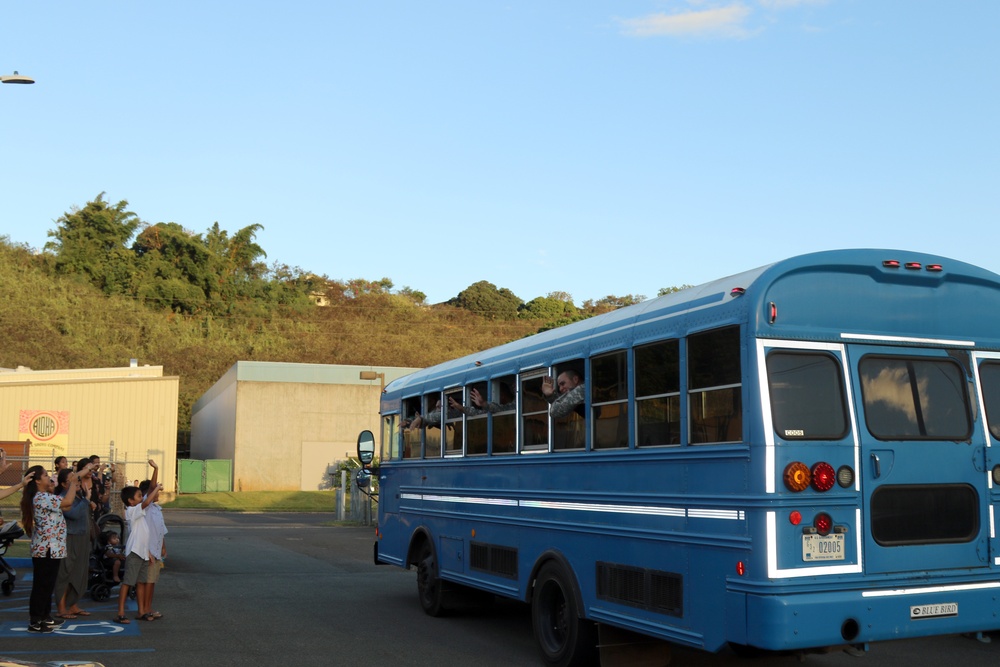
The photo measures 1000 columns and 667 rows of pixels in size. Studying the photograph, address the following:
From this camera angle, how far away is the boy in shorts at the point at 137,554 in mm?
11773

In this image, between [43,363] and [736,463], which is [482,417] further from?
[43,363]

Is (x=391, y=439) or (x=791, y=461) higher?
(x=391, y=439)

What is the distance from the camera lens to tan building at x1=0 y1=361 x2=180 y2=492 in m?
40.2

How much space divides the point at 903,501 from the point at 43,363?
69.9 meters

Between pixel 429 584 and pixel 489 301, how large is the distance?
98.4 m

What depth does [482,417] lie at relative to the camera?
1093 cm

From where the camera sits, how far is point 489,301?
110438 mm

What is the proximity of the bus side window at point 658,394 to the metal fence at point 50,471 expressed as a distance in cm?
1151

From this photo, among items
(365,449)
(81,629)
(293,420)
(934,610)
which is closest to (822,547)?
(934,610)

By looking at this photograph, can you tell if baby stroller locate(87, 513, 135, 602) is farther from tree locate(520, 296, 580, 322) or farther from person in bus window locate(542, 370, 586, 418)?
tree locate(520, 296, 580, 322)

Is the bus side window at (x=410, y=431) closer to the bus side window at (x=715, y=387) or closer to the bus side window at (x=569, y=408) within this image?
the bus side window at (x=569, y=408)

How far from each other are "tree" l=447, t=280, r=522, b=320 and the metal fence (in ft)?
227

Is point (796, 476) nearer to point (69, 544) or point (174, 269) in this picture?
point (69, 544)

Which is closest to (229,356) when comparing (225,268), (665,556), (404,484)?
(225,268)
